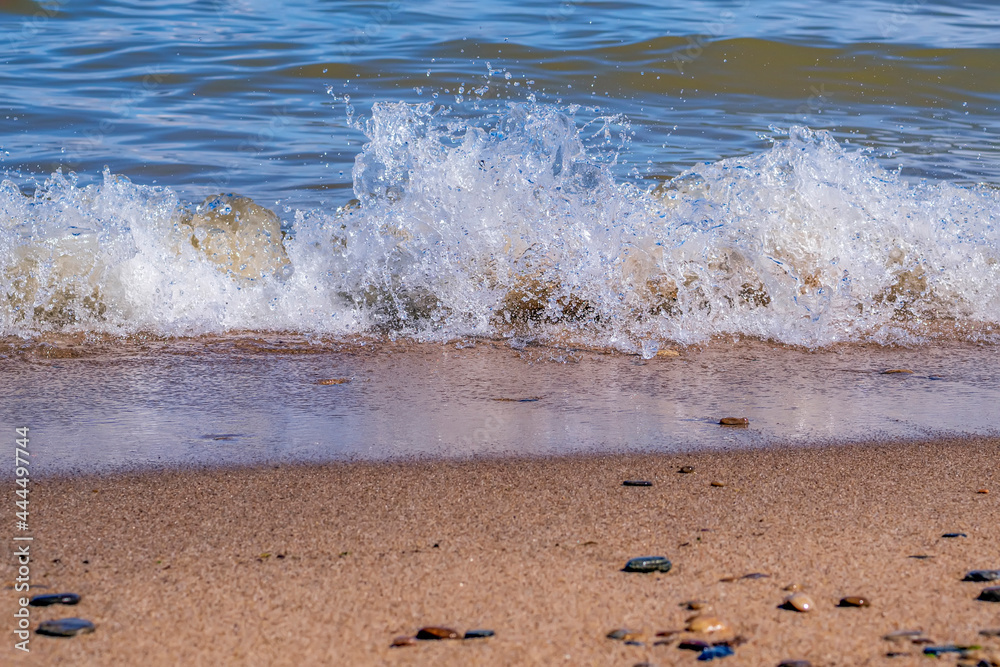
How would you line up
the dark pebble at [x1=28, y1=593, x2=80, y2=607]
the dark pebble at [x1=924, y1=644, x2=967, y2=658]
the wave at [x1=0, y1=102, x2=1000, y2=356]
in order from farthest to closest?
1. the wave at [x1=0, y1=102, x2=1000, y2=356]
2. the dark pebble at [x1=28, y1=593, x2=80, y2=607]
3. the dark pebble at [x1=924, y1=644, x2=967, y2=658]

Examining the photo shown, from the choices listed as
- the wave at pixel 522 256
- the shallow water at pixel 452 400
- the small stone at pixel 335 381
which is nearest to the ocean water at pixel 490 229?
the wave at pixel 522 256

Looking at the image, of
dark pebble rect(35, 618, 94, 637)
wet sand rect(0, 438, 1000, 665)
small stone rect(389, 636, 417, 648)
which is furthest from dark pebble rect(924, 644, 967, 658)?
dark pebble rect(35, 618, 94, 637)

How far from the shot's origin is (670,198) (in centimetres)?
525

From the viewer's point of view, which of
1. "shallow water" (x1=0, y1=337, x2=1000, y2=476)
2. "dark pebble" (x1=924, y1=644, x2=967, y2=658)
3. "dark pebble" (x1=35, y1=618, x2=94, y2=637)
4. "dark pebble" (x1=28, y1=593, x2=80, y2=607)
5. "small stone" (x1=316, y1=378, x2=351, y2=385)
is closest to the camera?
"dark pebble" (x1=924, y1=644, x2=967, y2=658)

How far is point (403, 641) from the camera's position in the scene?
5.48ft

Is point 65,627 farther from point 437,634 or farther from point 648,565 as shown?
point 648,565

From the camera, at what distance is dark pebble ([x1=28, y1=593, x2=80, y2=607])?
1812 millimetres

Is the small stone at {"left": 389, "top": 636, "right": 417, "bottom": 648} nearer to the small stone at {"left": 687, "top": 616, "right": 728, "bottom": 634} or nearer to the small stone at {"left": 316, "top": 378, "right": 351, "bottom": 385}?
the small stone at {"left": 687, "top": 616, "right": 728, "bottom": 634}

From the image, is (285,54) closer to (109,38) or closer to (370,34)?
(370,34)

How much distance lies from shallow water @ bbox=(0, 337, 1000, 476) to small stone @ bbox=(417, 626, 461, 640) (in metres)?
0.96

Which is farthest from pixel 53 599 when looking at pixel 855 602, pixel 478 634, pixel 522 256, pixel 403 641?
pixel 522 256

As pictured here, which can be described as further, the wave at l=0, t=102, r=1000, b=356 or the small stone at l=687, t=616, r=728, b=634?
the wave at l=0, t=102, r=1000, b=356

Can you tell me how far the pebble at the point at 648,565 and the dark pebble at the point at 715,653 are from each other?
0.97ft

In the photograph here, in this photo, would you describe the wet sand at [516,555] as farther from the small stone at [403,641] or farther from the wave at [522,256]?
the wave at [522,256]
